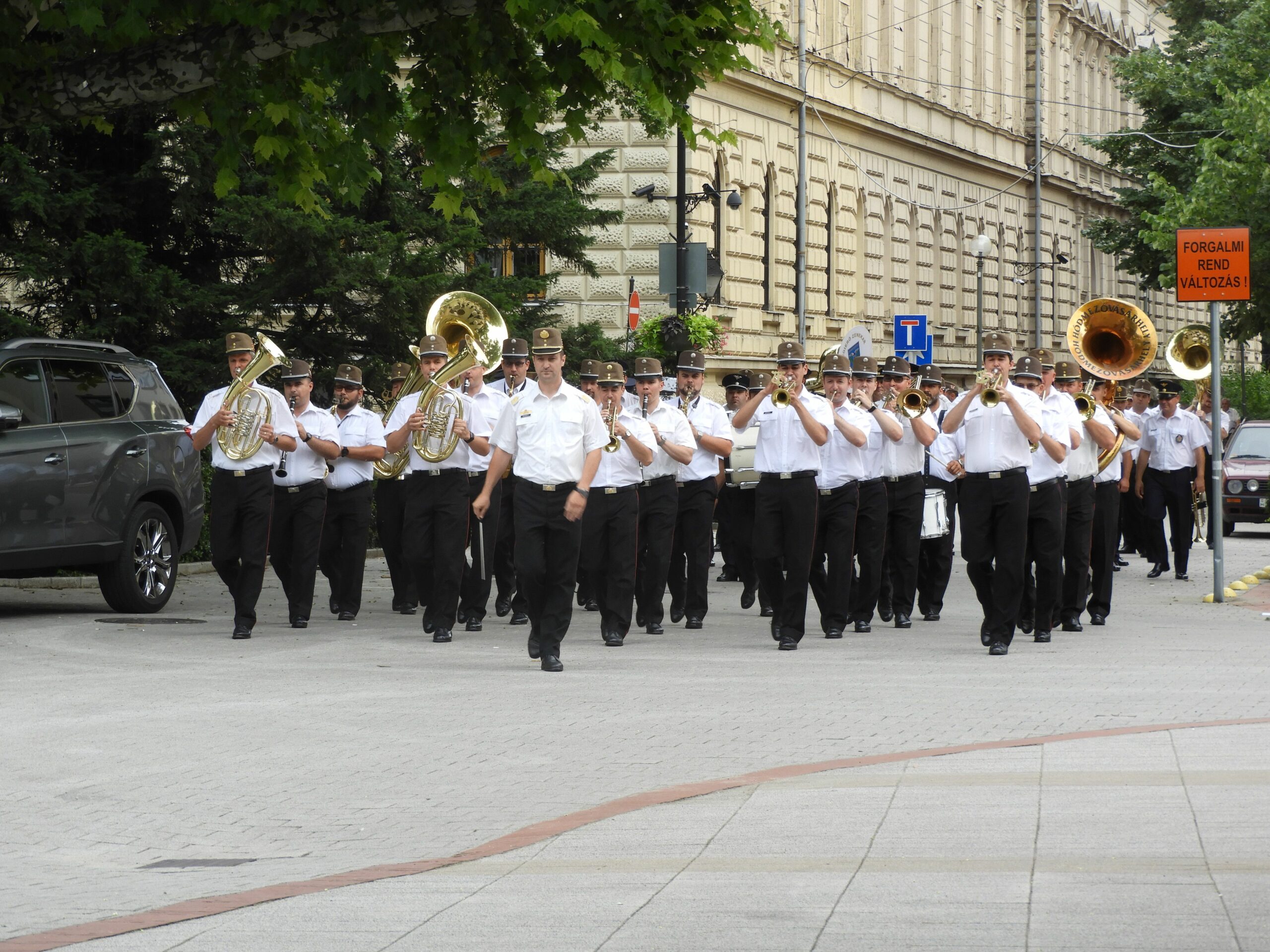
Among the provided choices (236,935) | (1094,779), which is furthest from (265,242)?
(236,935)

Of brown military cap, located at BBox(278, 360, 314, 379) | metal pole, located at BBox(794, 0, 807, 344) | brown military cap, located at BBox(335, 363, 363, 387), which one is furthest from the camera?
metal pole, located at BBox(794, 0, 807, 344)

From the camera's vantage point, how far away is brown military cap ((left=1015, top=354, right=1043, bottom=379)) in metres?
14.4

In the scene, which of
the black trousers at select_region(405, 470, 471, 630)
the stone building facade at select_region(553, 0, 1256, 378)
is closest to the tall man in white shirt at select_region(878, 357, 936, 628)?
the black trousers at select_region(405, 470, 471, 630)

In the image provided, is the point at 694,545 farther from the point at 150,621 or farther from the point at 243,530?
the point at 150,621

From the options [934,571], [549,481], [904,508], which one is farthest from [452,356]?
[934,571]

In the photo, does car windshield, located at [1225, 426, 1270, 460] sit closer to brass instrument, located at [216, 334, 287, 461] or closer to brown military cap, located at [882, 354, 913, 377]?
brown military cap, located at [882, 354, 913, 377]

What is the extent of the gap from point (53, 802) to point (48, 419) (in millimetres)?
7226

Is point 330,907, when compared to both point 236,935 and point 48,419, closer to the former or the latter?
point 236,935

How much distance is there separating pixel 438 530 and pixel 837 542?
280 centimetres

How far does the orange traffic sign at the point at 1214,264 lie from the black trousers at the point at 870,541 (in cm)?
389

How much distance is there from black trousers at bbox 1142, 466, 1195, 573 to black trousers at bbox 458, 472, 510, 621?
27.9 ft

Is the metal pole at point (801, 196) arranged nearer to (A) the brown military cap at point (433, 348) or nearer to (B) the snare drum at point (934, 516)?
(B) the snare drum at point (934, 516)

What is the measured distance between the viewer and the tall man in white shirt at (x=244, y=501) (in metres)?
14.7

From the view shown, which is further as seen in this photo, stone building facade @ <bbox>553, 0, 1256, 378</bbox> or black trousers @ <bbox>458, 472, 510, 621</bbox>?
stone building facade @ <bbox>553, 0, 1256, 378</bbox>
